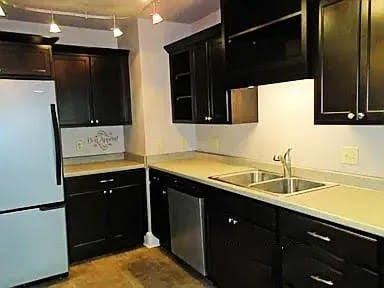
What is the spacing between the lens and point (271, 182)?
2684mm

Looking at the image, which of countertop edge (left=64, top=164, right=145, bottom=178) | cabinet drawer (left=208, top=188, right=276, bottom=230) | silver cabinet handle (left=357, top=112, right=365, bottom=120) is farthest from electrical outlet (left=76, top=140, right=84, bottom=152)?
silver cabinet handle (left=357, top=112, right=365, bottom=120)

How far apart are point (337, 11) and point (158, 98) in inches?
89.9

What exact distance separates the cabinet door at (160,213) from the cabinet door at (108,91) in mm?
861

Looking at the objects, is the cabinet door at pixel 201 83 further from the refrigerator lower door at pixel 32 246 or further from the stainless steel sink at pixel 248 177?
the refrigerator lower door at pixel 32 246

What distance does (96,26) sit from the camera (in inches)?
150

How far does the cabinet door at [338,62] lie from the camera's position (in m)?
1.85

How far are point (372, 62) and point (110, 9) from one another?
2.45 metres

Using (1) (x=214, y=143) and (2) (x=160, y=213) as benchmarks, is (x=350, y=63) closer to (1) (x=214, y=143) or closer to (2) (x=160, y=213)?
(1) (x=214, y=143)

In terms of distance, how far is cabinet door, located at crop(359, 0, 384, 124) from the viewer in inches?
68.1

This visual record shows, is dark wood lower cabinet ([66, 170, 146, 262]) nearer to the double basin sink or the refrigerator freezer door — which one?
the refrigerator freezer door

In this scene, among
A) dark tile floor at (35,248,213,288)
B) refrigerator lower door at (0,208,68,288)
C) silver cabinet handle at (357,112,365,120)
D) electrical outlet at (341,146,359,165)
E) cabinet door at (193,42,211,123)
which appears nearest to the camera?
silver cabinet handle at (357,112,365,120)

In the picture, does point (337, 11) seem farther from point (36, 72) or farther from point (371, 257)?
point (36, 72)

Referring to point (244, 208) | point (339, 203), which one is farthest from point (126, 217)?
point (339, 203)

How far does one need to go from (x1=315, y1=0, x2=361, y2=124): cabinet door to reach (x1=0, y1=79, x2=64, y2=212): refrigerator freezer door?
2186 mm
